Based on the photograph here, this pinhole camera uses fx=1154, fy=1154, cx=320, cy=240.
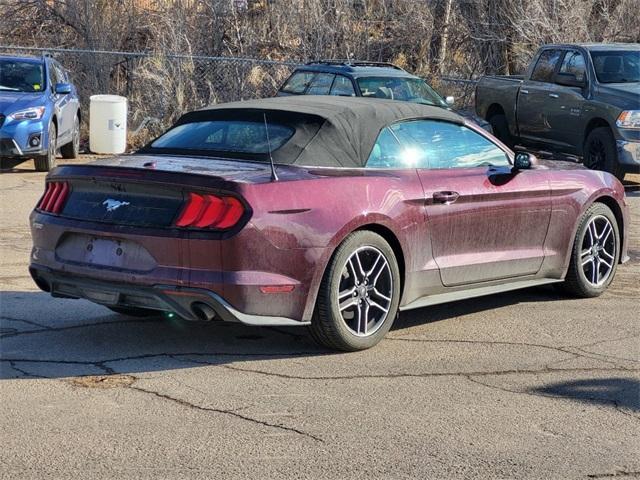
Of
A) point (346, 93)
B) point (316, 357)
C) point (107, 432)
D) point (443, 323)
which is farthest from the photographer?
point (346, 93)

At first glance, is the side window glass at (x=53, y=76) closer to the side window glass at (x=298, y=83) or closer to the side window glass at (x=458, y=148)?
the side window glass at (x=298, y=83)

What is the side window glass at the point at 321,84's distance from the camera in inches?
663

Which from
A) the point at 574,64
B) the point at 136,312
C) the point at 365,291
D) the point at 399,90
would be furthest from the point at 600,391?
the point at 574,64

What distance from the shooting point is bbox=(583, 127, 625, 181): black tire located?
52.0 ft

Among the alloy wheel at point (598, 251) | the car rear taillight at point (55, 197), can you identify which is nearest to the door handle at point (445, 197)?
the alloy wheel at point (598, 251)

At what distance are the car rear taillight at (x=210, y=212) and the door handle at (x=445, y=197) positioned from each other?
62.3 inches

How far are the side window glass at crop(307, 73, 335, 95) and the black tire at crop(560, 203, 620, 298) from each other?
827cm

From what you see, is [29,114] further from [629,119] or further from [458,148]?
[458,148]

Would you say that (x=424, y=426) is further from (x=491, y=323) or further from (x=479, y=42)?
(x=479, y=42)

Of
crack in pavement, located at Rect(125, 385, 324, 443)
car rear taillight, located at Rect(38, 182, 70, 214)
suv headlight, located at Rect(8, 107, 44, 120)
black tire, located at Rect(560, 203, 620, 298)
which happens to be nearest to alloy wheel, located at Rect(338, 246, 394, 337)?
crack in pavement, located at Rect(125, 385, 324, 443)

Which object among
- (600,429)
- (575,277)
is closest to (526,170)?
(575,277)

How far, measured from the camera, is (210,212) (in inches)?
254

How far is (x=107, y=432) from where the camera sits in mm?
5320

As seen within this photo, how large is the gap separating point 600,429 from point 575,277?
10.4ft
